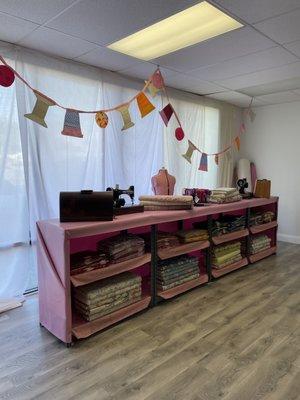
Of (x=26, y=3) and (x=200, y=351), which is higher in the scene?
(x=26, y=3)

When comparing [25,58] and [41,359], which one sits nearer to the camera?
[41,359]

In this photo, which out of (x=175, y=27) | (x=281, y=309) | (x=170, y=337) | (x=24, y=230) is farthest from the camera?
(x=24, y=230)

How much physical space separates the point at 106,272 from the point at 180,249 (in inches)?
33.9

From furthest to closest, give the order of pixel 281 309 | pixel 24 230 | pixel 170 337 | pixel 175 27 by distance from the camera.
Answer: pixel 24 230 → pixel 281 309 → pixel 175 27 → pixel 170 337

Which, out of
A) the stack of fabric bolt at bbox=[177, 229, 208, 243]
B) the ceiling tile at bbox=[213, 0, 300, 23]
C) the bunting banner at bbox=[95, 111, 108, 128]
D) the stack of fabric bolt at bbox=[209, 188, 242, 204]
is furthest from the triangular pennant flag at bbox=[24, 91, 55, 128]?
the stack of fabric bolt at bbox=[209, 188, 242, 204]

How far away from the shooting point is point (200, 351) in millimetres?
2129

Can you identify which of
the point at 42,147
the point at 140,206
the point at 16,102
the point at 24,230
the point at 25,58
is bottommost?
the point at 24,230

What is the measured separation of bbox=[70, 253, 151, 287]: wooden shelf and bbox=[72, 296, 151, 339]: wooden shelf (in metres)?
0.31

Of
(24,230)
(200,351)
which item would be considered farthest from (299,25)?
(24,230)

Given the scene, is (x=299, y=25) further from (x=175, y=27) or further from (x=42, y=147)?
(x=42, y=147)

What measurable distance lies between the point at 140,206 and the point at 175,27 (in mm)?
1536

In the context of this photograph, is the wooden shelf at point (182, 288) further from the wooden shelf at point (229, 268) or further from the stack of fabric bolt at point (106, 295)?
the stack of fabric bolt at point (106, 295)

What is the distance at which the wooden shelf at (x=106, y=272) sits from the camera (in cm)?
220

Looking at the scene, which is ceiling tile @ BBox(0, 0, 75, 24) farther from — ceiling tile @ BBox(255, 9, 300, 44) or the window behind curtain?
ceiling tile @ BBox(255, 9, 300, 44)
